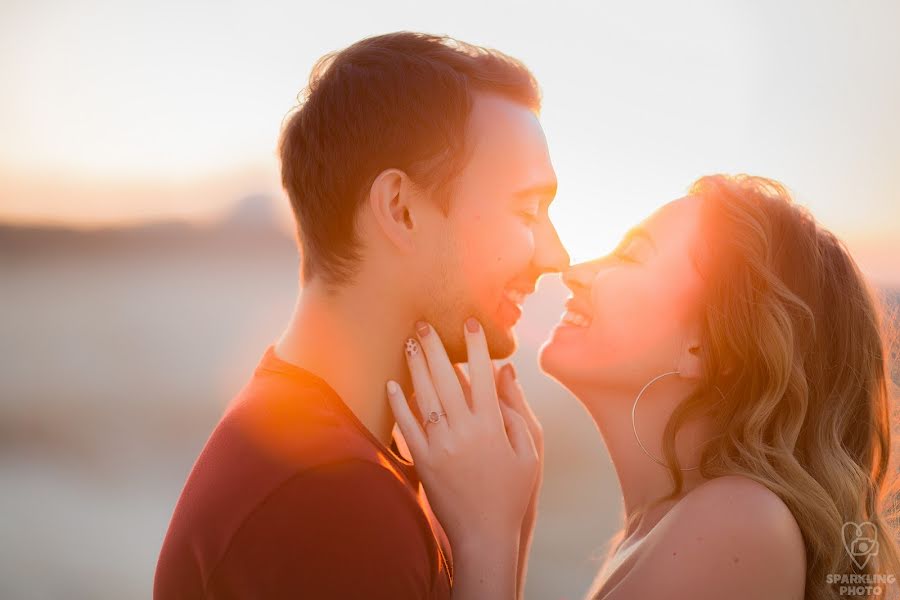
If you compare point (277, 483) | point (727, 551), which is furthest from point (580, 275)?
point (277, 483)

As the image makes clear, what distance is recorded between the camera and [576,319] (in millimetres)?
3279

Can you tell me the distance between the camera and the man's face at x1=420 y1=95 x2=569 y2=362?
8.75ft

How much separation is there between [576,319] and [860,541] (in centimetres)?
130

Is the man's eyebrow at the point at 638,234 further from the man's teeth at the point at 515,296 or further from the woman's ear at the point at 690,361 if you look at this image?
the man's teeth at the point at 515,296

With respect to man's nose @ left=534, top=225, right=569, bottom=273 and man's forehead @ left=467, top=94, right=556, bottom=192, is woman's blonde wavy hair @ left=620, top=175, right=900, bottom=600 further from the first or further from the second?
man's forehead @ left=467, top=94, right=556, bottom=192

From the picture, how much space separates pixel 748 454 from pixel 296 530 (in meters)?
1.57

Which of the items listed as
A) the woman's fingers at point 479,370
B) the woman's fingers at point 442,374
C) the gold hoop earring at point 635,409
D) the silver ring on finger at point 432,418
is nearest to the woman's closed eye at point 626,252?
the gold hoop earring at point 635,409

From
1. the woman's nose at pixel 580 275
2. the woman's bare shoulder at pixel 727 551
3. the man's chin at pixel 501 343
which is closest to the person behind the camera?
the woman's bare shoulder at pixel 727 551

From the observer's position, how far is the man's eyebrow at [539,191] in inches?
108

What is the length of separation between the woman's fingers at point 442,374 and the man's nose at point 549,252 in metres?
0.48

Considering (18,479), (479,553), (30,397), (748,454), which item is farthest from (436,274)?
(30,397)

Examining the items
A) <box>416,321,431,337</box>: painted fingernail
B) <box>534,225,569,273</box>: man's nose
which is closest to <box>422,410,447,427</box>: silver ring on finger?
<box>416,321,431,337</box>: painted fingernail

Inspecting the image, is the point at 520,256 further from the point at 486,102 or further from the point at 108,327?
the point at 108,327

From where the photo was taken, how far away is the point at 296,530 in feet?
6.35
